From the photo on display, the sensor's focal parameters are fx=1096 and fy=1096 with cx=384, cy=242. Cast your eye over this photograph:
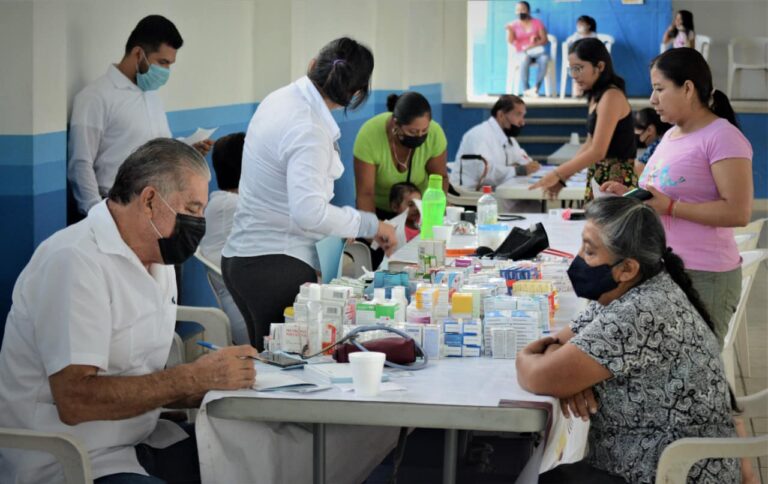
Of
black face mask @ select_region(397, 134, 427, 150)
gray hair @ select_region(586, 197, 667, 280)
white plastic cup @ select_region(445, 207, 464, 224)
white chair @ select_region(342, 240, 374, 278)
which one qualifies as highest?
black face mask @ select_region(397, 134, 427, 150)

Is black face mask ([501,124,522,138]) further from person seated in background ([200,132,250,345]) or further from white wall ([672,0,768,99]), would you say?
white wall ([672,0,768,99])

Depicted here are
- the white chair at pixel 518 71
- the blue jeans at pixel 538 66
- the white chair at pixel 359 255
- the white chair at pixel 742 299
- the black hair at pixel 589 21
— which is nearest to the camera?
the white chair at pixel 742 299

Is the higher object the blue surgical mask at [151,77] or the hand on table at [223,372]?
the blue surgical mask at [151,77]

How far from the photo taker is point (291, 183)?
3.70 metres

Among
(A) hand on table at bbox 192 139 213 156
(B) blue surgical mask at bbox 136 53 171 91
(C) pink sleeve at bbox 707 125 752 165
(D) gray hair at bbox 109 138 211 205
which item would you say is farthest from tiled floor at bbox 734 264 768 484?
(B) blue surgical mask at bbox 136 53 171 91

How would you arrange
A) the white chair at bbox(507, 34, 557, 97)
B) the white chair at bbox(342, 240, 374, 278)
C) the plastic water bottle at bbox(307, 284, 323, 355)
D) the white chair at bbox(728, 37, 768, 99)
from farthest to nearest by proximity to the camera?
the white chair at bbox(507, 34, 557, 97)
the white chair at bbox(728, 37, 768, 99)
the white chair at bbox(342, 240, 374, 278)
the plastic water bottle at bbox(307, 284, 323, 355)

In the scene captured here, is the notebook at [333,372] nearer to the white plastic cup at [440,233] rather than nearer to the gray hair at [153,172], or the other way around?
the gray hair at [153,172]

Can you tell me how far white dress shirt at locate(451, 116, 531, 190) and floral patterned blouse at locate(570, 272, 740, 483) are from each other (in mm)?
5420

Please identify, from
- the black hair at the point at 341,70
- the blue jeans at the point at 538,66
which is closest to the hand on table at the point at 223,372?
the black hair at the point at 341,70

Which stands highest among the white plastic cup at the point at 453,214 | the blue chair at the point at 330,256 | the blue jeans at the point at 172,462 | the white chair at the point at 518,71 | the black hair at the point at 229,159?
the white chair at the point at 518,71

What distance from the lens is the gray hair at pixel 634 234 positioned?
2822 mm

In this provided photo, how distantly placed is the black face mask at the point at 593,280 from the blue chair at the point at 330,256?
50.3 inches

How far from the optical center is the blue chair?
3.94 meters

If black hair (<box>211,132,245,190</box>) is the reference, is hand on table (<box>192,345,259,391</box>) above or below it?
below
